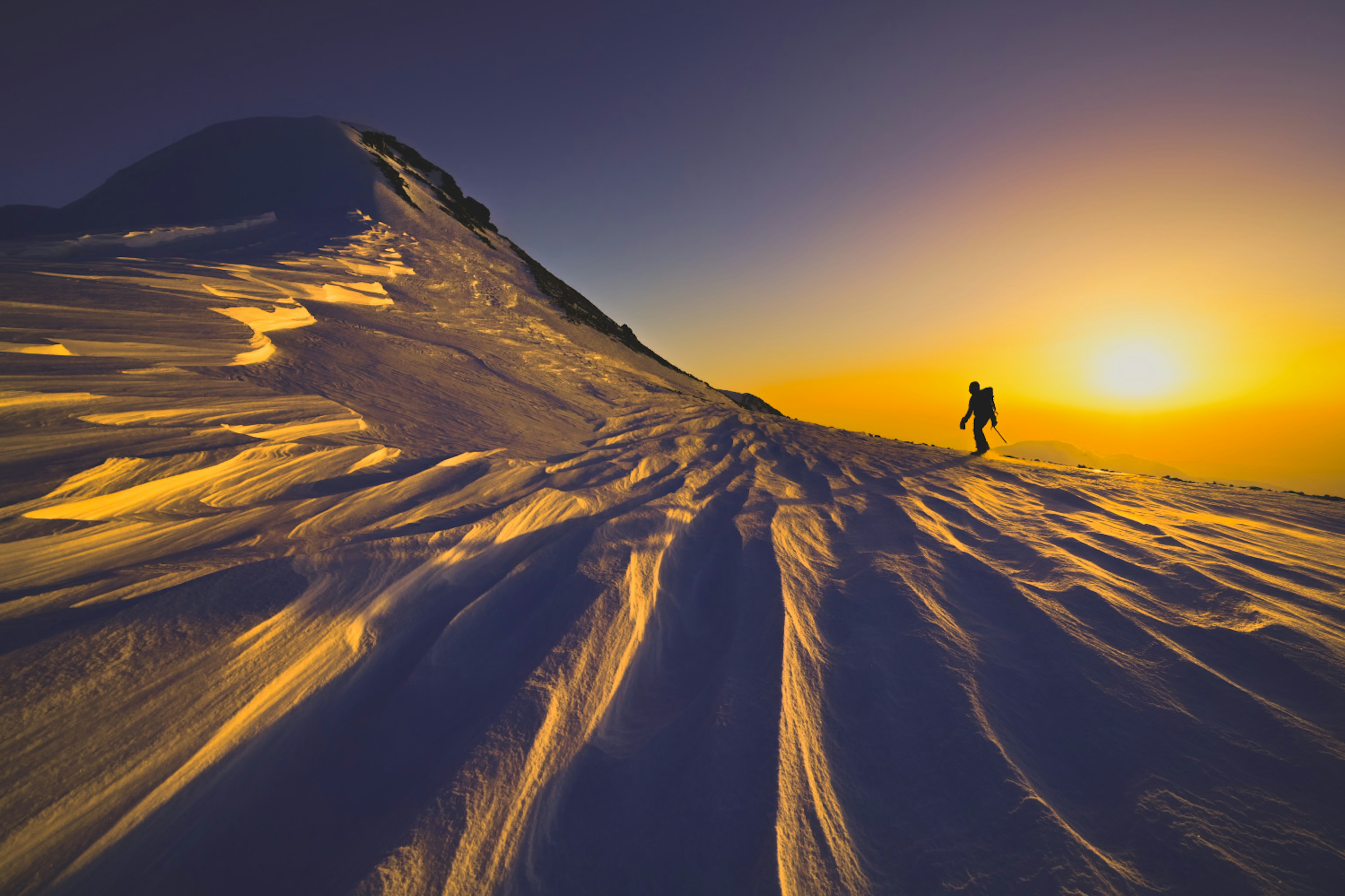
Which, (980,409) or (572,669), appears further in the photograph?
(980,409)

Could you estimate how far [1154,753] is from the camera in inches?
64.2

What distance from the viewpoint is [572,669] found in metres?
1.91

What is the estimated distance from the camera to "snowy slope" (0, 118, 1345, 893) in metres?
1.33

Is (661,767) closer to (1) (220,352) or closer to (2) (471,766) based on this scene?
(2) (471,766)

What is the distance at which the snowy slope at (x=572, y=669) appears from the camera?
133cm

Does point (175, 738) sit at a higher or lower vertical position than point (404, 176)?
lower

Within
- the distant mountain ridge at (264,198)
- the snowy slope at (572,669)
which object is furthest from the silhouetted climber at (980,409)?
the distant mountain ridge at (264,198)

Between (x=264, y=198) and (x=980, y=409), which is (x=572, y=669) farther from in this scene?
(x=264, y=198)

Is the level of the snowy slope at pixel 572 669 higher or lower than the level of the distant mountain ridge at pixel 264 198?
lower

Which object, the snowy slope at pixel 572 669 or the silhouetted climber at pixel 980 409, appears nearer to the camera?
the snowy slope at pixel 572 669

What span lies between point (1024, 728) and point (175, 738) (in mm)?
2822

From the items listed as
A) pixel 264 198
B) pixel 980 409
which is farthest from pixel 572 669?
pixel 264 198

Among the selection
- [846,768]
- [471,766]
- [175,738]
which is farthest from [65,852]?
[846,768]

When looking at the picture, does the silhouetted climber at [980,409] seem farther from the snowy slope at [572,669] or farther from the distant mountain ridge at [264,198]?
the distant mountain ridge at [264,198]
